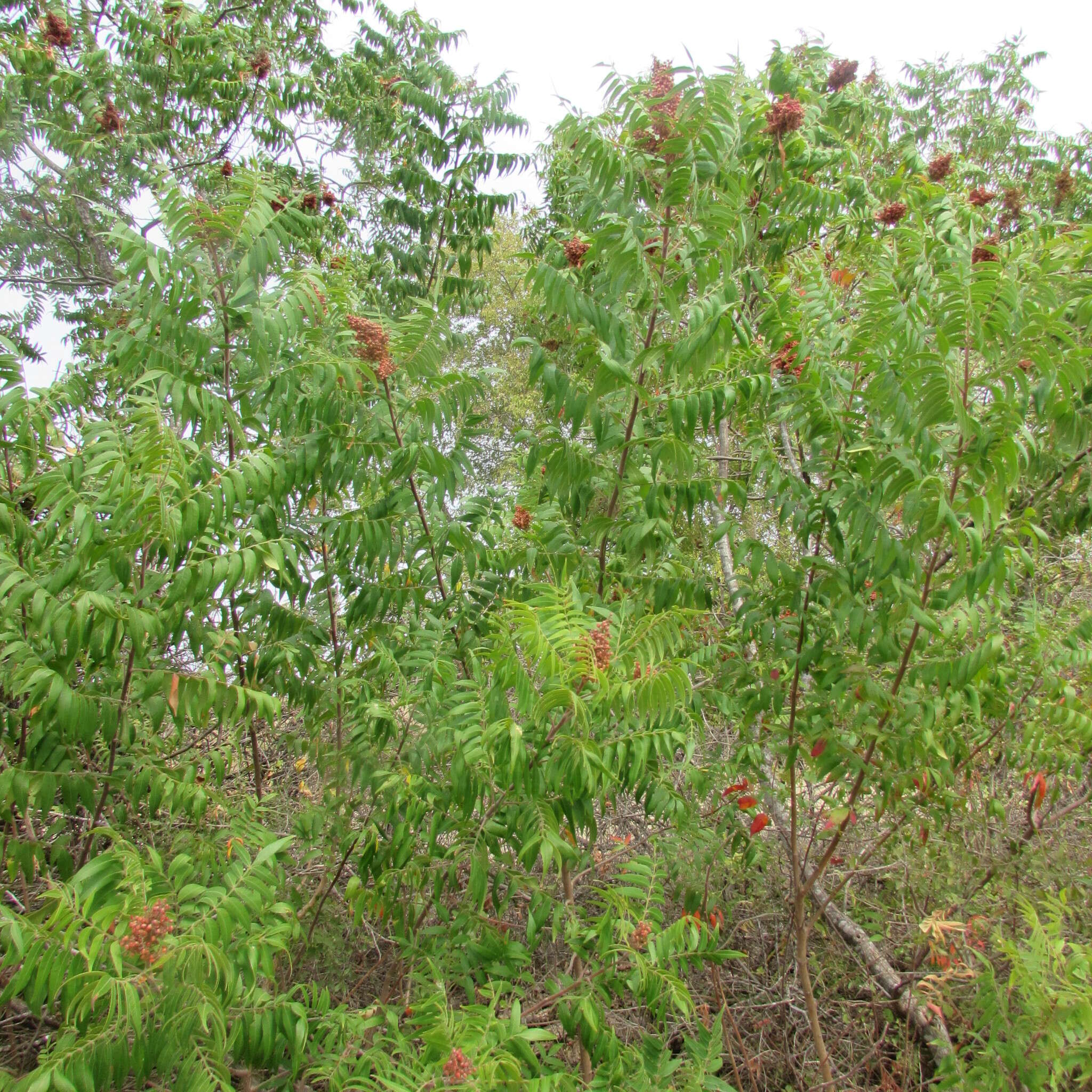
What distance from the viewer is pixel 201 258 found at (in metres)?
2.50

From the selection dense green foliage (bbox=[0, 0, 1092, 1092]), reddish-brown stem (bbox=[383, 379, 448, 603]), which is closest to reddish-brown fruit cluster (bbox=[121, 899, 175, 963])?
dense green foliage (bbox=[0, 0, 1092, 1092])

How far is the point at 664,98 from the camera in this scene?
2326 mm

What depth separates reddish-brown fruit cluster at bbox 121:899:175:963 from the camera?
64.1 inches

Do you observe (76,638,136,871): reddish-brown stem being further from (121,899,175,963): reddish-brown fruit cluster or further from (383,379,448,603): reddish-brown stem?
(383,379,448,603): reddish-brown stem

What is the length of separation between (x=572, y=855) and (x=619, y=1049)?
74cm

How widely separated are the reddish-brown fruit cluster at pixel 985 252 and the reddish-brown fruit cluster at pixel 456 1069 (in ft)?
8.47

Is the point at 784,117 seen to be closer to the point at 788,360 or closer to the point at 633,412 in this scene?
the point at 788,360

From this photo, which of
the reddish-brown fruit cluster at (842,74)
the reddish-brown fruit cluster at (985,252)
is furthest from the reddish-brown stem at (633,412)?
the reddish-brown fruit cluster at (842,74)

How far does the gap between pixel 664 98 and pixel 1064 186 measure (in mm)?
5528

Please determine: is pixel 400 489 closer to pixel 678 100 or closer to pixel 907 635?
pixel 678 100

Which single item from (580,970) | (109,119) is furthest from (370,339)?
(109,119)

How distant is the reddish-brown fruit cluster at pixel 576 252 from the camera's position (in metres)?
2.68

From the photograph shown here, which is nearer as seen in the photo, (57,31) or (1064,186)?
(57,31)

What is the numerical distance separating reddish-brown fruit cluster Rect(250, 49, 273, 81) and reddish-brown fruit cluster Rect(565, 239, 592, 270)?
4.91m
